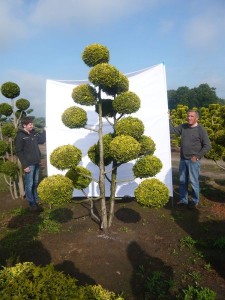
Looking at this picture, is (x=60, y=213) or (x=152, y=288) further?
(x=60, y=213)

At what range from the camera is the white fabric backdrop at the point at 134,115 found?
7777mm

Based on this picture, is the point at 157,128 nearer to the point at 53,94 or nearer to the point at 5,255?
the point at 53,94

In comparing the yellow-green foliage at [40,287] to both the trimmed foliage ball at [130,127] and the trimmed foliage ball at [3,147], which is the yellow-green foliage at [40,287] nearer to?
the trimmed foliage ball at [130,127]

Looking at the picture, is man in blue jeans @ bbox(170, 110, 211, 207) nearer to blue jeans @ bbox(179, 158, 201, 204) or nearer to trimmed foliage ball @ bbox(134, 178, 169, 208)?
blue jeans @ bbox(179, 158, 201, 204)

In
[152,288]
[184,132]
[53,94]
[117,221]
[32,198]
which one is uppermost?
[53,94]

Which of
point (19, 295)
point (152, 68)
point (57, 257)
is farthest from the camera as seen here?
point (152, 68)

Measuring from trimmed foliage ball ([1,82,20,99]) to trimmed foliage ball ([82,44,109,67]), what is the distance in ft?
13.1

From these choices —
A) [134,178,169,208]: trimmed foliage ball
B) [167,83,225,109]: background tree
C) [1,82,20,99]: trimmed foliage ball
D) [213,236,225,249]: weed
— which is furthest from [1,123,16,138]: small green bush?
[167,83,225,109]: background tree

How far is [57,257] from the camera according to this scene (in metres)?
5.42

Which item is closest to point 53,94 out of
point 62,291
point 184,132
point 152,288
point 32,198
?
point 32,198

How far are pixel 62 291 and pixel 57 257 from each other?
9.23ft

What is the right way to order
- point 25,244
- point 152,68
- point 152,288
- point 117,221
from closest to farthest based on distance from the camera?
point 152,288 → point 25,244 → point 117,221 → point 152,68

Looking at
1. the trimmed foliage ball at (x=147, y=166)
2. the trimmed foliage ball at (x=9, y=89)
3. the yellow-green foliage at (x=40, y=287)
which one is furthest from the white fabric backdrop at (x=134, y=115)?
the yellow-green foliage at (x=40, y=287)

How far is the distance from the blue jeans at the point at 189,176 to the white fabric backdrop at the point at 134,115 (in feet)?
1.71
